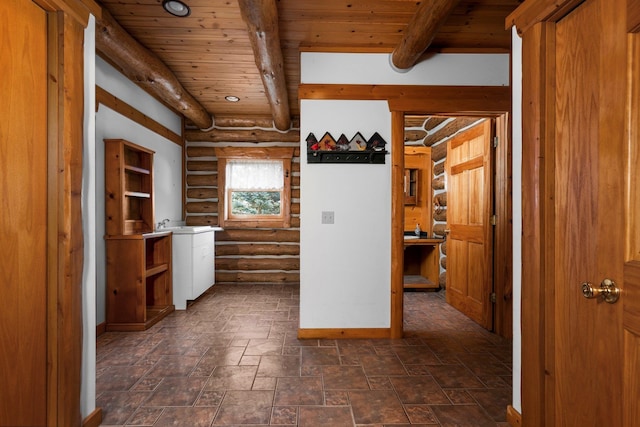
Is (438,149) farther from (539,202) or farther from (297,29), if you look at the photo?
(539,202)

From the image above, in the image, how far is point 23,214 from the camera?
1.49m

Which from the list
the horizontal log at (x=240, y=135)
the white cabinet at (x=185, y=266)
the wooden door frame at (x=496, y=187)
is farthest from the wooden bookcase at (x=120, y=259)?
the wooden door frame at (x=496, y=187)

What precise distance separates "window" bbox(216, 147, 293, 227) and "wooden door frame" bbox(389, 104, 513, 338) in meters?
2.81

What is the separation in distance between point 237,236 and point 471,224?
12.3 ft

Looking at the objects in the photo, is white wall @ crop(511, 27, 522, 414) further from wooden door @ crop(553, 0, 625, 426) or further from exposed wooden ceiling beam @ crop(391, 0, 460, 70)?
exposed wooden ceiling beam @ crop(391, 0, 460, 70)

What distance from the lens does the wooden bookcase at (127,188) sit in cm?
352

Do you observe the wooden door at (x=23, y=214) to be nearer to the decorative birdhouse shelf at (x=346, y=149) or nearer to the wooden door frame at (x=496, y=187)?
the decorative birdhouse shelf at (x=346, y=149)

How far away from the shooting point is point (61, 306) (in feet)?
5.43

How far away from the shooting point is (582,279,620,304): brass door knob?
124 cm

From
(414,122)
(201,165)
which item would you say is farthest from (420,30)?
(201,165)

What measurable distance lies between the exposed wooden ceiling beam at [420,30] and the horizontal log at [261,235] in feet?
11.1

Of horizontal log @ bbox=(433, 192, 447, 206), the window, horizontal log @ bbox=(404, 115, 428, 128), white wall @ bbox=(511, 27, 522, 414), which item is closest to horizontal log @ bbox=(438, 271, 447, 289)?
horizontal log @ bbox=(433, 192, 447, 206)

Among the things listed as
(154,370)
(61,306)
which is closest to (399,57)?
(61,306)

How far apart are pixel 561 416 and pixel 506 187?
2285mm
